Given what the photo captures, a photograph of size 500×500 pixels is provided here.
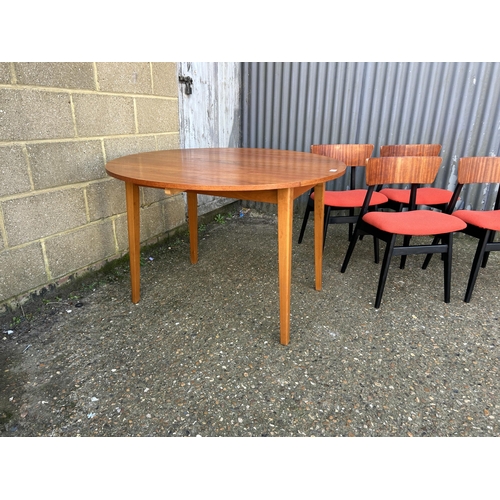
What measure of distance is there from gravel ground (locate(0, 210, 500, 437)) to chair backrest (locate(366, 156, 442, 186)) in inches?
29.8

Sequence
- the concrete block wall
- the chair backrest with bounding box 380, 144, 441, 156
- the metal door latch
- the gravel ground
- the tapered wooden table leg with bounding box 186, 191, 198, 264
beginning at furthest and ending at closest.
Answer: the metal door latch
the chair backrest with bounding box 380, 144, 441, 156
the tapered wooden table leg with bounding box 186, 191, 198, 264
the concrete block wall
the gravel ground

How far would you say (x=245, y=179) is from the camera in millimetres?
1675

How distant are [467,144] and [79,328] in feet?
12.2

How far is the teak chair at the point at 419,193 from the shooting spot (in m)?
2.97

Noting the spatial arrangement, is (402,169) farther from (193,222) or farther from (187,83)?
(187,83)

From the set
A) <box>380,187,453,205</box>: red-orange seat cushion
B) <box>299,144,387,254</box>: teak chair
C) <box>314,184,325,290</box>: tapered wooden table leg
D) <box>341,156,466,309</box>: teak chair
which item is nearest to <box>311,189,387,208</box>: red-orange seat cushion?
<box>299,144,387,254</box>: teak chair

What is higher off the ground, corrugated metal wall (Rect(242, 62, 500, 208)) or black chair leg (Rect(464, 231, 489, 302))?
corrugated metal wall (Rect(242, 62, 500, 208))

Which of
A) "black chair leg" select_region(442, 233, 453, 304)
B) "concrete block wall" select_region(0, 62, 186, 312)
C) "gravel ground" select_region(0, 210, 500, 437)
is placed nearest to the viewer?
"gravel ground" select_region(0, 210, 500, 437)

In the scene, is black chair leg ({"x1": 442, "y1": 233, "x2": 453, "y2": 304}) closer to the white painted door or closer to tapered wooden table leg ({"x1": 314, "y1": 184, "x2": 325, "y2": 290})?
tapered wooden table leg ({"x1": 314, "y1": 184, "x2": 325, "y2": 290})

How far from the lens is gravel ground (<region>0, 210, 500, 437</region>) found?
4.88 feet

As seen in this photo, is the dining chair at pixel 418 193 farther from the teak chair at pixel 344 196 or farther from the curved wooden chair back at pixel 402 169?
the curved wooden chair back at pixel 402 169

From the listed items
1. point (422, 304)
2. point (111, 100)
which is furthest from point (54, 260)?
point (422, 304)

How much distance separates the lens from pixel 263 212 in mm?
4508

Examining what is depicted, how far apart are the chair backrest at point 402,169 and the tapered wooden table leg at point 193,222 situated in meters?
1.28
